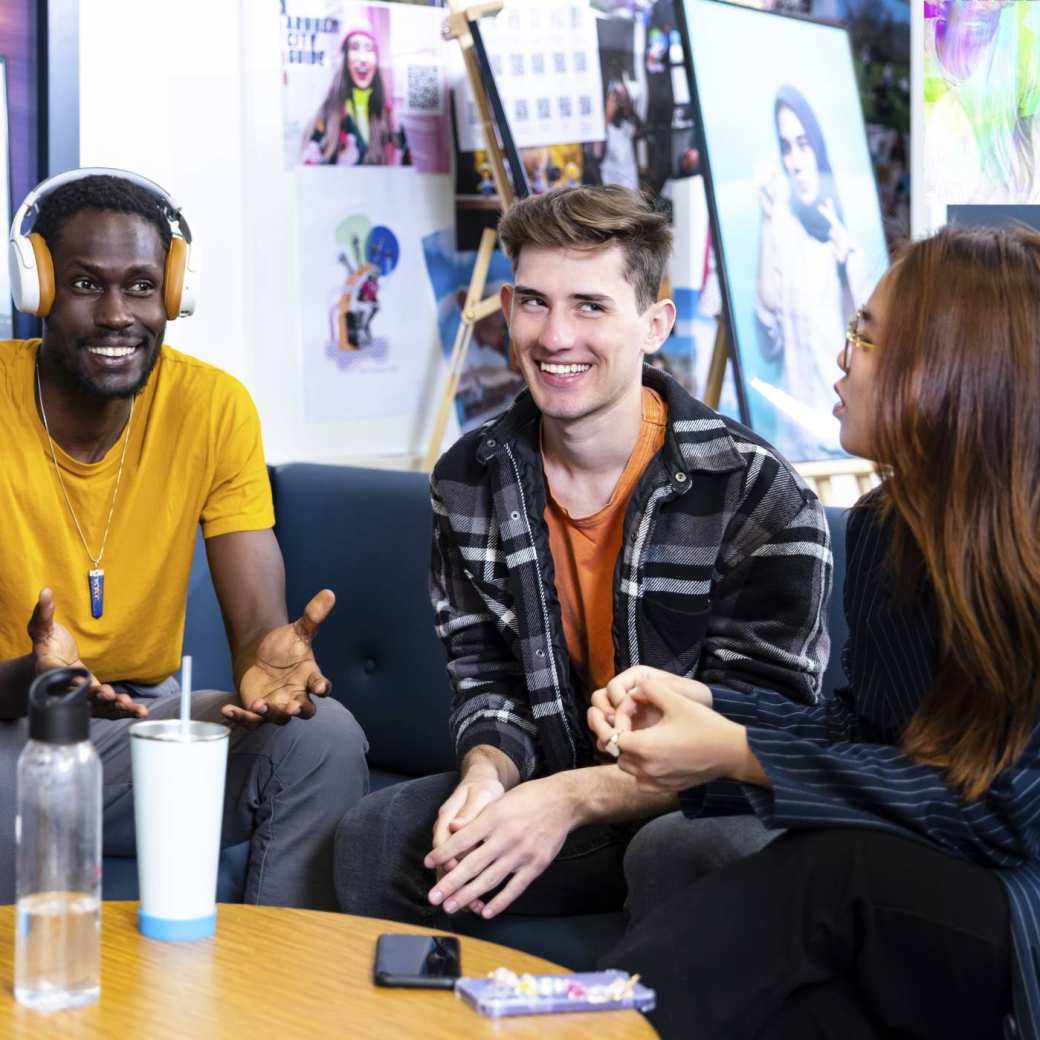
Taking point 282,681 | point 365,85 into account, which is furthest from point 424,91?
point 282,681

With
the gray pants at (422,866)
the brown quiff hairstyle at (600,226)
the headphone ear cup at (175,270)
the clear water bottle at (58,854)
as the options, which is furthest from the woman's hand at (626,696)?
the headphone ear cup at (175,270)

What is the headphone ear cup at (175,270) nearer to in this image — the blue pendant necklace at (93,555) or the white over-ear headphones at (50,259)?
the white over-ear headphones at (50,259)

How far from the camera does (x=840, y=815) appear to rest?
53.6 inches

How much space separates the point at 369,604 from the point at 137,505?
1.62 ft

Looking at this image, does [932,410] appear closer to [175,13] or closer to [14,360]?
[14,360]

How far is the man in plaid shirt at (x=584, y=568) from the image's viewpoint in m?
1.80

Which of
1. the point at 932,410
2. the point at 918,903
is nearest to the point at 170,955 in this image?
the point at 918,903

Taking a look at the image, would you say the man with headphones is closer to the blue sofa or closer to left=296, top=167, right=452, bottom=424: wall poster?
the blue sofa

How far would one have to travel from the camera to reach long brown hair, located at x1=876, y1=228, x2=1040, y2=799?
1355 mm

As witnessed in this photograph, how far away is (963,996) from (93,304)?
4.62 ft

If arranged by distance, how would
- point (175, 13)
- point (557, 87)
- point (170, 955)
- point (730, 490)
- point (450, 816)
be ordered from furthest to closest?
point (557, 87)
point (175, 13)
point (730, 490)
point (450, 816)
point (170, 955)

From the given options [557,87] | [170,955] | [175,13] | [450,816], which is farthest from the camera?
[557,87]

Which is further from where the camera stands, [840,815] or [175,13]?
[175,13]

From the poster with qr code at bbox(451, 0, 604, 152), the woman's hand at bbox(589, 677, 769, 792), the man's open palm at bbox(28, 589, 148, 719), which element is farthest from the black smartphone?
the poster with qr code at bbox(451, 0, 604, 152)
